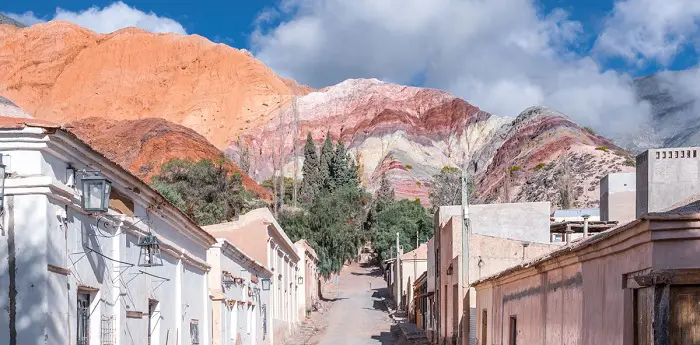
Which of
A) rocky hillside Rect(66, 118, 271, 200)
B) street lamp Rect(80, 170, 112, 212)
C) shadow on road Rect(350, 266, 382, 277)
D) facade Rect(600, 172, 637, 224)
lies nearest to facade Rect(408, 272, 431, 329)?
facade Rect(600, 172, 637, 224)

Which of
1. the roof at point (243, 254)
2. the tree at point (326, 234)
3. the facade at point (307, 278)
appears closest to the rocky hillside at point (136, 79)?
the tree at point (326, 234)

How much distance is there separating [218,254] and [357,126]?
146 meters

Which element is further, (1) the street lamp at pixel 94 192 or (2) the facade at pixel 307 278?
(2) the facade at pixel 307 278

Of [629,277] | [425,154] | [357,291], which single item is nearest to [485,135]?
[425,154]

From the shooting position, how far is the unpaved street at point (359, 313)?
127ft

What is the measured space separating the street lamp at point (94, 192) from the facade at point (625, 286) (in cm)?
595

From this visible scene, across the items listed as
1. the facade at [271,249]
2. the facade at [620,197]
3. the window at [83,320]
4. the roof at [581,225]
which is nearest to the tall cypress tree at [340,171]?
the facade at [271,249]

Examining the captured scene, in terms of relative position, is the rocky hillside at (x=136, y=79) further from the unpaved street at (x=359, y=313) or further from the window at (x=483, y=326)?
the window at (x=483, y=326)

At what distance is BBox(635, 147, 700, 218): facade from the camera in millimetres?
22391

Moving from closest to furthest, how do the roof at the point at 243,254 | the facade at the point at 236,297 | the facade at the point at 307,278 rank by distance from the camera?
the facade at the point at 236,297 → the roof at the point at 243,254 → the facade at the point at 307,278

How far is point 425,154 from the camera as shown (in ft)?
519

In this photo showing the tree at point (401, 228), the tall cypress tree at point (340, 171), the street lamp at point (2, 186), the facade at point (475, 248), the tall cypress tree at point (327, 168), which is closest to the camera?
the street lamp at point (2, 186)

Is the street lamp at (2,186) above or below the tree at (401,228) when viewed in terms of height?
above

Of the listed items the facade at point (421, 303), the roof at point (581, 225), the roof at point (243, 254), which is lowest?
the facade at point (421, 303)
